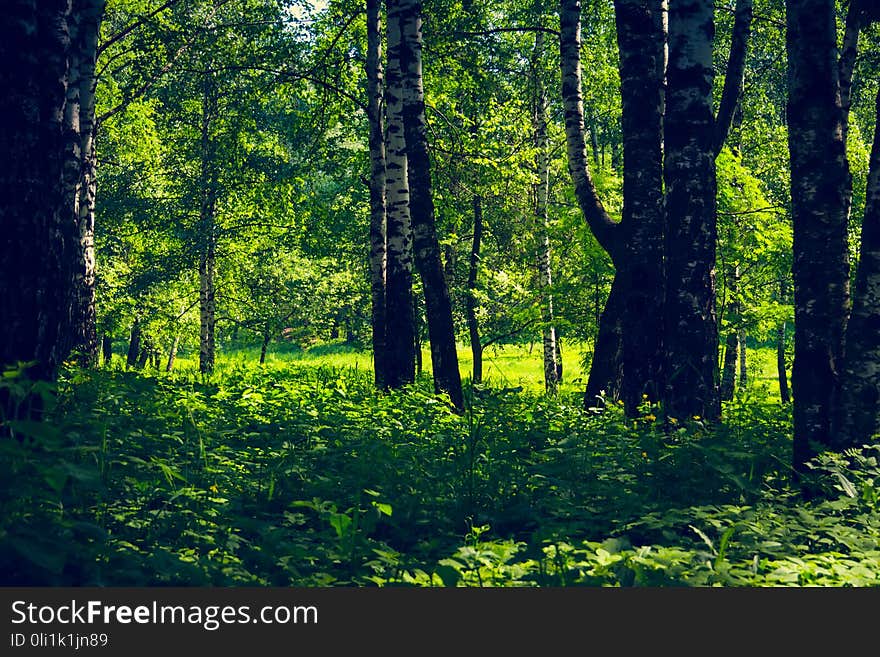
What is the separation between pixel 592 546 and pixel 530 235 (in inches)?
777

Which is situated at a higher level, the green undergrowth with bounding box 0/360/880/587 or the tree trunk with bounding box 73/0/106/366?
the tree trunk with bounding box 73/0/106/366

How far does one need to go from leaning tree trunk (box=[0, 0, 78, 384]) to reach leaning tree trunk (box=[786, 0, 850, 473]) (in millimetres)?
5309

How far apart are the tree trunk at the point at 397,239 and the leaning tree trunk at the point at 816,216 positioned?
6072 millimetres

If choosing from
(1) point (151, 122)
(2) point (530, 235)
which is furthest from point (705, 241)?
(1) point (151, 122)

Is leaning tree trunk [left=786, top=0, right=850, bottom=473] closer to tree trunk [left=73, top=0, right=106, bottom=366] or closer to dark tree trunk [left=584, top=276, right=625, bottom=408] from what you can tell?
dark tree trunk [left=584, top=276, right=625, bottom=408]

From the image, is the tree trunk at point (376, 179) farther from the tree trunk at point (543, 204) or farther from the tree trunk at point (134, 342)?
the tree trunk at point (134, 342)

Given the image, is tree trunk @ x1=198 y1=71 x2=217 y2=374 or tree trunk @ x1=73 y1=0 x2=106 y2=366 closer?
tree trunk @ x1=73 y1=0 x2=106 y2=366

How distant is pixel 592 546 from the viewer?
3820mm

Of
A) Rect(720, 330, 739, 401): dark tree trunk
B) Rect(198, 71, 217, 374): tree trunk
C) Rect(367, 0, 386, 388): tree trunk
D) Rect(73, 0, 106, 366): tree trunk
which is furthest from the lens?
Rect(198, 71, 217, 374): tree trunk

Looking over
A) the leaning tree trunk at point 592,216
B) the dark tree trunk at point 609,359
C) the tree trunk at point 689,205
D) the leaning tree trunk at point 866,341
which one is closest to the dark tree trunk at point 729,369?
the leaning tree trunk at point 592,216

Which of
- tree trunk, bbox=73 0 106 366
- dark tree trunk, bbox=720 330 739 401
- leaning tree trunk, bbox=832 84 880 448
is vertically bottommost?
dark tree trunk, bbox=720 330 739 401

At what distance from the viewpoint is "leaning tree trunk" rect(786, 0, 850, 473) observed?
19.5 ft

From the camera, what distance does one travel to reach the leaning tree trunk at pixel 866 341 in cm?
541

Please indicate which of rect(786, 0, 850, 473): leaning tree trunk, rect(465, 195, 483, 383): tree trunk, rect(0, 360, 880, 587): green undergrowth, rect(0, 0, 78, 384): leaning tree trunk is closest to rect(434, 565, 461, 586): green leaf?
rect(0, 360, 880, 587): green undergrowth
